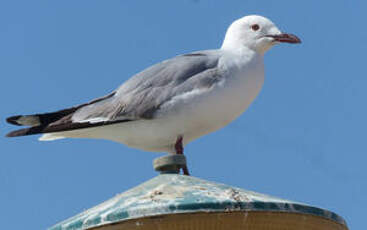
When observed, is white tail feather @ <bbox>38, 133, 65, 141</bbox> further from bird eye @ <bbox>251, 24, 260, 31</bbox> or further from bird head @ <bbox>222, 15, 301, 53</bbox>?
bird eye @ <bbox>251, 24, 260, 31</bbox>

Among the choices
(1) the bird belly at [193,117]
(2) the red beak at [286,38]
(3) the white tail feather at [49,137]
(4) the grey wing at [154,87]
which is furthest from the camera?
(2) the red beak at [286,38]

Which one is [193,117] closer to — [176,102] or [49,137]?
[176,102]

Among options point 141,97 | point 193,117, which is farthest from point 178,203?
point 141,97

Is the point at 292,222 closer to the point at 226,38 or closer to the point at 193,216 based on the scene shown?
the point at 193,216

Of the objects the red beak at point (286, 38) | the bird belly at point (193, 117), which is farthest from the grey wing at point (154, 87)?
the red beak at point (286, 38)

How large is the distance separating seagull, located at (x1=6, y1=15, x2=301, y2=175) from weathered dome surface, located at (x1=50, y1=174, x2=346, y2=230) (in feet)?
8.87

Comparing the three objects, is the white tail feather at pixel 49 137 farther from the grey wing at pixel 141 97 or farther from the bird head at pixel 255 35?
the bird head at pixel 255 35

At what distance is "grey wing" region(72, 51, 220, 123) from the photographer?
584 cm

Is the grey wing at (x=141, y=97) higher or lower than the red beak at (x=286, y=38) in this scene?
lower

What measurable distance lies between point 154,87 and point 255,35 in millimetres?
1045

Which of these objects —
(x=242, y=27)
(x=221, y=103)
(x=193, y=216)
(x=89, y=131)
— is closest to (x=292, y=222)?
(x=193, y=216)

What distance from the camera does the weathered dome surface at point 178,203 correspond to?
2586 millimetres

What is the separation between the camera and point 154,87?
6.04 metres

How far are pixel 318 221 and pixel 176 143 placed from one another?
291cm
